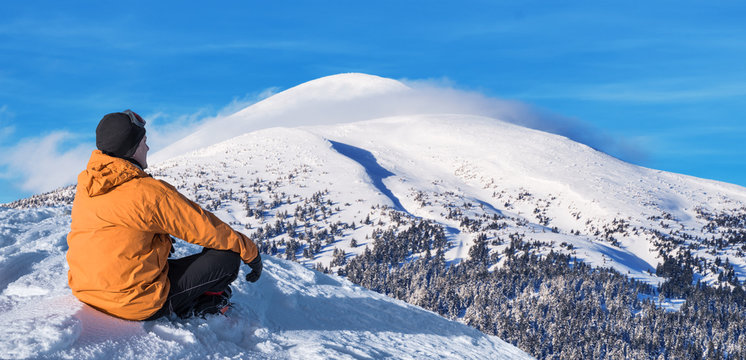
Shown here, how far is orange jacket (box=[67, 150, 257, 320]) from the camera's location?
527 centimetres

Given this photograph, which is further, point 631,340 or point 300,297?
point 631,340

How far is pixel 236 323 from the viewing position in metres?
7.62

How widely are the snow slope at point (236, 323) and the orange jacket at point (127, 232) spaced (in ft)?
1.60

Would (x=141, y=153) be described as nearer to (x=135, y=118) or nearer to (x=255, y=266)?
(x=135, y=118)

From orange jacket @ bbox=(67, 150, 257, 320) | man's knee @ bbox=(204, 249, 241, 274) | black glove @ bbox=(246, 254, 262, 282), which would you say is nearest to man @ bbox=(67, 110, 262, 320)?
orange jacket @ bbox=(67, 150, 257, 320)

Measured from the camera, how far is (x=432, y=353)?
9688 mm

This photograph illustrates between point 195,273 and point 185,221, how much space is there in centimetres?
115

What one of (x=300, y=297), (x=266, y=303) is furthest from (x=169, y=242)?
(x=300, y=297)

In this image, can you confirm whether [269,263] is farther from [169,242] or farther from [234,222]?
[234,222]

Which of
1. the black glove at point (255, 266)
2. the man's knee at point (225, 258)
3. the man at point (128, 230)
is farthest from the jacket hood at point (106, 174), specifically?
the black glove at point (255, 266)

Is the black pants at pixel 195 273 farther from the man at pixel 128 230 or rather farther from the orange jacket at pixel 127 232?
the orange jacket at pixel 127 232

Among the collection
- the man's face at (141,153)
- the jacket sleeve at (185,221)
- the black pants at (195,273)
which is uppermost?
the man's face at (141,153)

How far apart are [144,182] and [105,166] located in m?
0.49

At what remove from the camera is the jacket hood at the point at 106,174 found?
17.2ft
